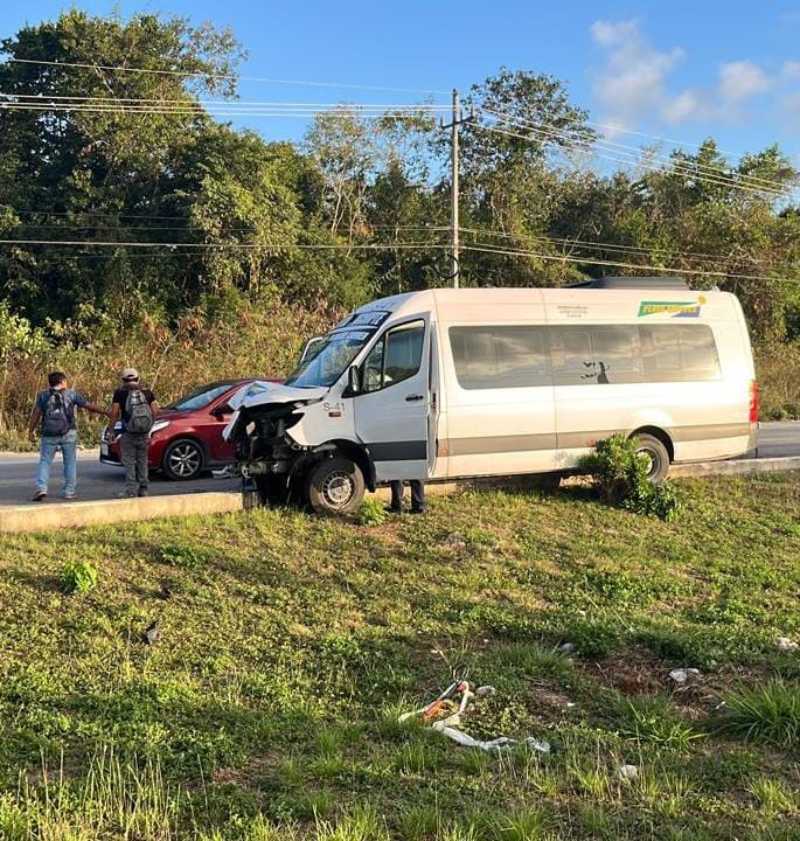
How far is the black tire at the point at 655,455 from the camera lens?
35.6 ft

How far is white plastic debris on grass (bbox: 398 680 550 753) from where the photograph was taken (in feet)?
14.6

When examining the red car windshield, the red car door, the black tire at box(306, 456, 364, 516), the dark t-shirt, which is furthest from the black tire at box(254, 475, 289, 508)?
the red car windshield

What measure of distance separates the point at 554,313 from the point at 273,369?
13.4m

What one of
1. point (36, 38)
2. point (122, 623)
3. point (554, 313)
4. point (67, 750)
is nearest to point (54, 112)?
point (36, 38)

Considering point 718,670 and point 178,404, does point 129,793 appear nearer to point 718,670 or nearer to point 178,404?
point 718,670

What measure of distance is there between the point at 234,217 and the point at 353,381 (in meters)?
18.7

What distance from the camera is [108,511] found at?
849 cm

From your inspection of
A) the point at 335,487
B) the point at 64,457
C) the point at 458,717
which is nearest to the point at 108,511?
the point at 64,457

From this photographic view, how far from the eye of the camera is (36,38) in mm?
28797

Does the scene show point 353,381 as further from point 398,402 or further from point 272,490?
point 272,490

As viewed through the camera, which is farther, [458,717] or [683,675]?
[683,675]

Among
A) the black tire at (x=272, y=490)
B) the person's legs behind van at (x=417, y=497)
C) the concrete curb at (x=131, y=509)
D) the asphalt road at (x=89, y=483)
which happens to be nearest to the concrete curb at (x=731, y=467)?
the concrete curb at (x=131, y=509)

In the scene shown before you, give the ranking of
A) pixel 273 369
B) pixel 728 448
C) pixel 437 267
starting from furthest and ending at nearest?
pixel 437 267 → pixel 273 369 → pixel 728 448

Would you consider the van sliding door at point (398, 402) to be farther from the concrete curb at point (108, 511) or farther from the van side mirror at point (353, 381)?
the concrete curb at point (108, 511)
